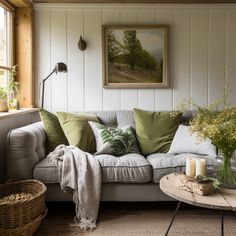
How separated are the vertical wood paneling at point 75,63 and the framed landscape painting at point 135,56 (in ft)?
0.96

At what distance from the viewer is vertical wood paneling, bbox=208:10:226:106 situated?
359 cm

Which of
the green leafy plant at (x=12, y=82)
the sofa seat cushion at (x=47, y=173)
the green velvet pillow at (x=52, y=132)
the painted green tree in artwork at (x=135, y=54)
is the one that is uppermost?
the painted green tree in artwork at (x=135, y=54)

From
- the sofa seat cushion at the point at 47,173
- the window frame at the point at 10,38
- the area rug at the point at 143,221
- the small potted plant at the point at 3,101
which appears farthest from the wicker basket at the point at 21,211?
the window frame at the point at 10,38

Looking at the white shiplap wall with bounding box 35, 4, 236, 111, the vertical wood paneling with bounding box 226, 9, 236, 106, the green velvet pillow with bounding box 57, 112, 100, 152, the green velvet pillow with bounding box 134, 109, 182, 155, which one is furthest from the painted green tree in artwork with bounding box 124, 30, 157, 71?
the green velvet pillow with bounding box 57, 112, 100, 152

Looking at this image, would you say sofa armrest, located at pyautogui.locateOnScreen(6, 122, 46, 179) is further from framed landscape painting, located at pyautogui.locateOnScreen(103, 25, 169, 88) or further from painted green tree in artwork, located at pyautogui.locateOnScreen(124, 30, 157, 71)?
painted green tree in artwork, located at pyautogui.locateOnScreen(124, 30, 157, 71)

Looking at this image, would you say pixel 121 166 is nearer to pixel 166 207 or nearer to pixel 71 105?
pixel 166 207

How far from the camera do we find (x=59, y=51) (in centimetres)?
359

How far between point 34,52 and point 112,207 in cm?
203

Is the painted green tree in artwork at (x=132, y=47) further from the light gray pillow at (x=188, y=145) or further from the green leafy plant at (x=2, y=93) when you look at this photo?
the green leafy plant at (x=2, y=93)

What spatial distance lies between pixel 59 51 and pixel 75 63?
0.78 ft

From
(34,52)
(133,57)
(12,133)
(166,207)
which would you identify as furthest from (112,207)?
(34,52)

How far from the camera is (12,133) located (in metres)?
2.43

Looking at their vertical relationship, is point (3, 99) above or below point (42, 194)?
above

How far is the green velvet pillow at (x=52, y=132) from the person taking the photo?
9.49 ft
